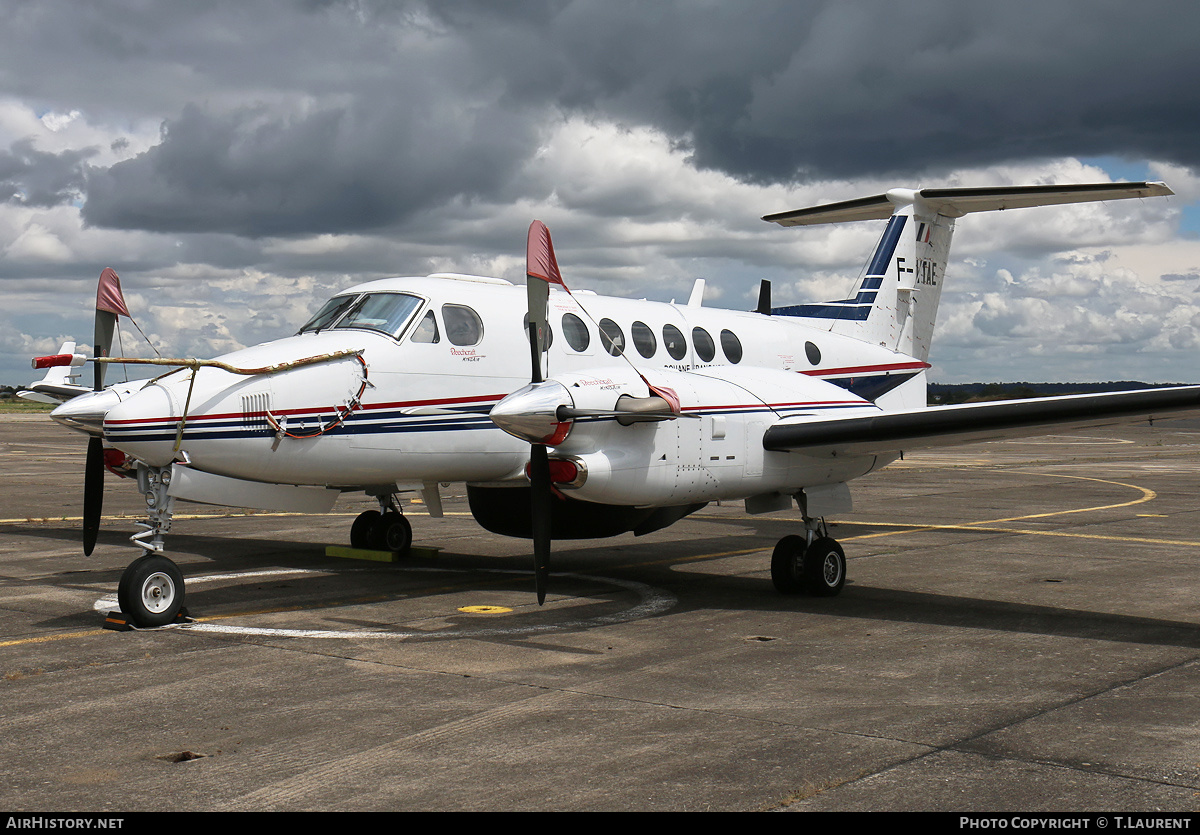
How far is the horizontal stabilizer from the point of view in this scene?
14.4 metres

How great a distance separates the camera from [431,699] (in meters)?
6.87

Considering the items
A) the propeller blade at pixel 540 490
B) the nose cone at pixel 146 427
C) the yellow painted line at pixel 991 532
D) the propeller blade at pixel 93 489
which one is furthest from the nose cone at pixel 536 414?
the yellow painted line at pixel 991 532

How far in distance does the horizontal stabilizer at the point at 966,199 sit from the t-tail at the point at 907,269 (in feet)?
0.05

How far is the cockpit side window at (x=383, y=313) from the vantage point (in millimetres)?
10672

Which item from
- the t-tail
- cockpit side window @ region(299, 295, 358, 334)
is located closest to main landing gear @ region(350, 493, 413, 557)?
cockpit side window @ region(299, 295, 358, 334)

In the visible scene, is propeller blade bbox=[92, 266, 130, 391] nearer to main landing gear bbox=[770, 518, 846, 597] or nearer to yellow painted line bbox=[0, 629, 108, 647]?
yellow painted line bbox=[0, 629, 108, 647]

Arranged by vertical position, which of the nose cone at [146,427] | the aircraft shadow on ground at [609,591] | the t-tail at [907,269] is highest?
the t-tail at [907,269]

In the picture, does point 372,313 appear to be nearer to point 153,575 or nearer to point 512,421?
point 512,421

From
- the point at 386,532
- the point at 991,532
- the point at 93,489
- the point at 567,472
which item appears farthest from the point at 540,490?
the point at 991,532

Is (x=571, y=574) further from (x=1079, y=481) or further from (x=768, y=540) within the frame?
(x=1079, y=481)

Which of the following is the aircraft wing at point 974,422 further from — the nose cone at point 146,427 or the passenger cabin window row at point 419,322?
the nose cone at point 146,427

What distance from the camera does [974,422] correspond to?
10039mm
